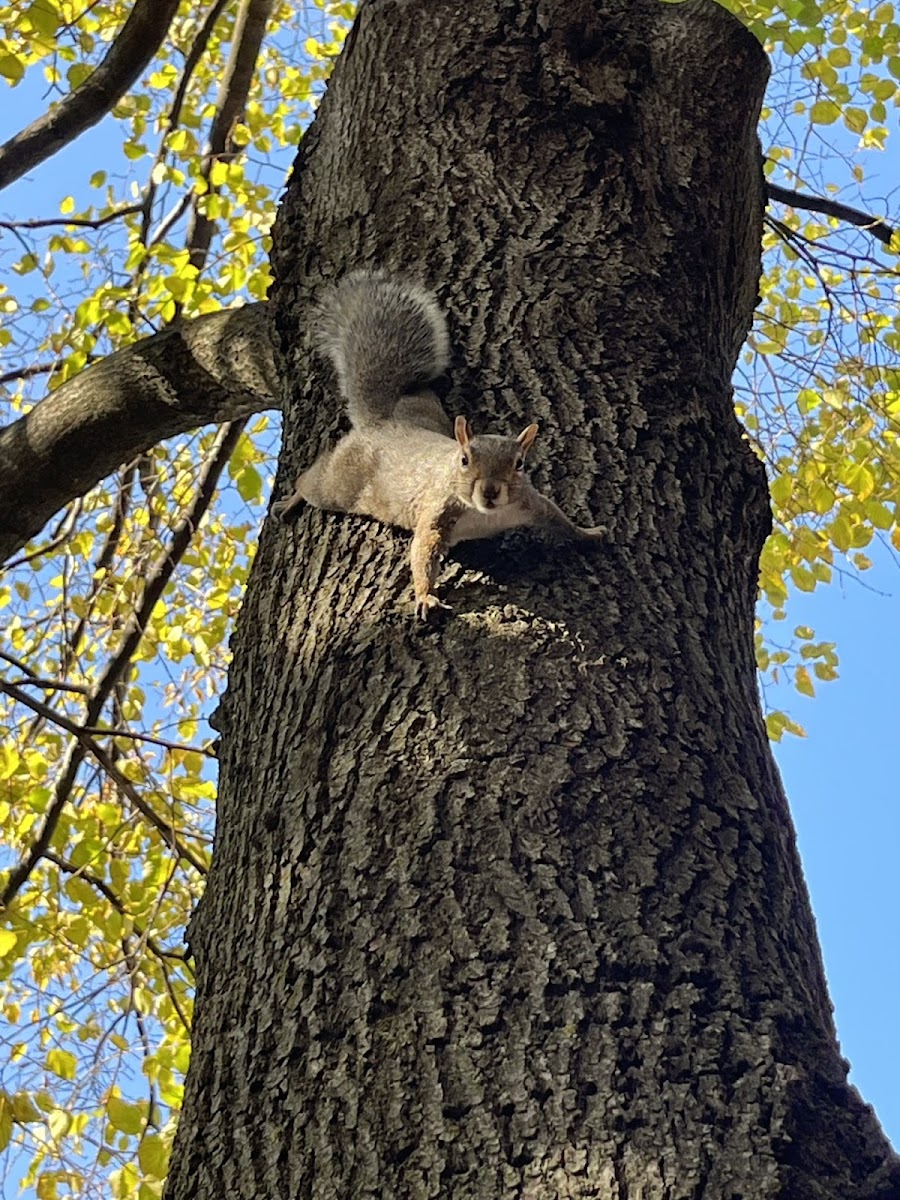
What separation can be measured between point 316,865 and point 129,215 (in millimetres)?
3660

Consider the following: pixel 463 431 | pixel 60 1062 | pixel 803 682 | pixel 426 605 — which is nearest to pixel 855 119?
pixel 803 682

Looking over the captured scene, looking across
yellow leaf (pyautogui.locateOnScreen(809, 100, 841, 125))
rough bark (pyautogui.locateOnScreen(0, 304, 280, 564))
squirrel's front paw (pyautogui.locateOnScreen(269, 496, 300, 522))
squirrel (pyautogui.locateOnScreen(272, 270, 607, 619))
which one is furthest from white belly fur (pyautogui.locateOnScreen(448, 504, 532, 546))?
yellow leaf (pyautogui.locateOnScreen(809, 100, 841, 125))

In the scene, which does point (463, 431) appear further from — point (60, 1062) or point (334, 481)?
point (60, 1062)

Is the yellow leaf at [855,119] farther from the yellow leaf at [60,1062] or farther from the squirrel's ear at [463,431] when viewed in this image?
the yellow leaf at [60,1062]

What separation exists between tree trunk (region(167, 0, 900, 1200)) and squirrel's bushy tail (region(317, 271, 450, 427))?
6 centimetres

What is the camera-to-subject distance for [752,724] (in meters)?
1.71

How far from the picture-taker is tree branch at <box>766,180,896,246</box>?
11.5 feet

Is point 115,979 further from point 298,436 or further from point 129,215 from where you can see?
point 129,215

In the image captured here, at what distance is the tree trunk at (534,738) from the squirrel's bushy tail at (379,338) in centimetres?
6

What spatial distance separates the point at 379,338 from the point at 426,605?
63 cm

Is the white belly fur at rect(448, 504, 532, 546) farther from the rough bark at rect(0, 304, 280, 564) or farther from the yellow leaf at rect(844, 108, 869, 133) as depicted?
the yellow leaf at rect(844, 108, 869, 133)

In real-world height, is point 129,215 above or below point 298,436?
above

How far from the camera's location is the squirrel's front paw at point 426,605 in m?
1.69

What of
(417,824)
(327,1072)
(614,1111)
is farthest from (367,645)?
(614,1111)
